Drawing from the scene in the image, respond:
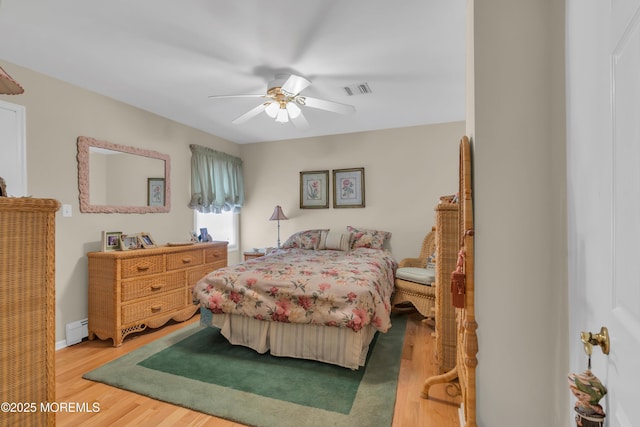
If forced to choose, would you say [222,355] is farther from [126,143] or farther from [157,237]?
[126,143]

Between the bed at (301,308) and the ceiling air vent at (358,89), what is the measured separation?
1.76 metres

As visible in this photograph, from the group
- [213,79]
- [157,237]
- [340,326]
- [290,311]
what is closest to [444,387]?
[340,326]

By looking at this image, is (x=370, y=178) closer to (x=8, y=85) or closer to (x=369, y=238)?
(x=369, y=238)

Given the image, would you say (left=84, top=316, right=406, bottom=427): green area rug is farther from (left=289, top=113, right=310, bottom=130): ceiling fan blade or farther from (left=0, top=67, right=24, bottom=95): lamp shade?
(left=289, top=113, right=310, bottom=130): ceiling fan blade

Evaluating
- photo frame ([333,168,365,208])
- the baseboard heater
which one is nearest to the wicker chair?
photo frame ([333,168,365,208])

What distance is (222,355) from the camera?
243 cm

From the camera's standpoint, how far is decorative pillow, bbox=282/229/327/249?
425 centimetres

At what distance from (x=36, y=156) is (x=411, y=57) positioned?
3.25 metres

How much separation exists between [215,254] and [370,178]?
2448mm

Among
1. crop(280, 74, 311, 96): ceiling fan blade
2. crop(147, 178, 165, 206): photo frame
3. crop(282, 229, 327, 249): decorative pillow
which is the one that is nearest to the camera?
crop(280, 74, 311, 96): ceiling fan blade

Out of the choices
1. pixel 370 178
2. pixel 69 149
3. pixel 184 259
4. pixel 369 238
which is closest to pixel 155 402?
pixel 184 259

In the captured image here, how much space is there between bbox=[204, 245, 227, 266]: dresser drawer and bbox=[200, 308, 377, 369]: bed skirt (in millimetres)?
1149

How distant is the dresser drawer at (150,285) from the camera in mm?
2764

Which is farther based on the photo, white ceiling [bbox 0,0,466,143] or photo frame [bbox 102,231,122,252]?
photo frame [bbox 102,231,122,252]
